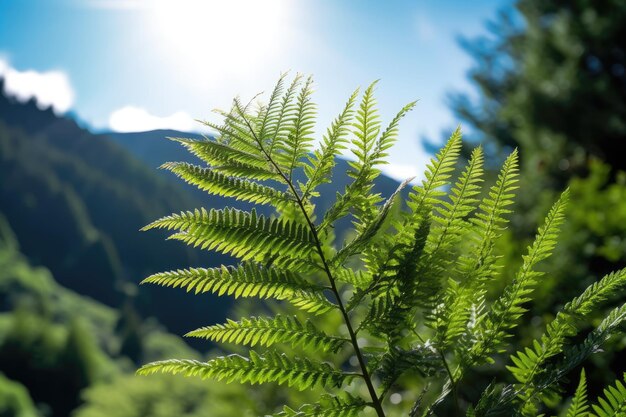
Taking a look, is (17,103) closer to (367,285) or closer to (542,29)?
(542,29)

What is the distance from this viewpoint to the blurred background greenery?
361cm

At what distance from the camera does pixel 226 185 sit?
915 millimetres

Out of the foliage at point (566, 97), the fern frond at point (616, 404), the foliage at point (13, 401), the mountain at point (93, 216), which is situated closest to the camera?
the fern frond at point (616, 404)

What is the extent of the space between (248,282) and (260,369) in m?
0.14

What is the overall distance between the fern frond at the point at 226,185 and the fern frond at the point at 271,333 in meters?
0.22

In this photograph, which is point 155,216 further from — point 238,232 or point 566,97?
point 238,232

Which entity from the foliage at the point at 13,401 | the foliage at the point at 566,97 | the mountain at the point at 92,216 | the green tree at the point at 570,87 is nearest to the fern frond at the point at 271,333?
the foliage at the point at 566,97

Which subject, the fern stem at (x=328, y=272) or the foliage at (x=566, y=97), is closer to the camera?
the fern stem at (x=328, y=272)

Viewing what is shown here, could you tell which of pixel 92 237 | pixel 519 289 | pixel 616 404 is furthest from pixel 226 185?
pixel 92 237

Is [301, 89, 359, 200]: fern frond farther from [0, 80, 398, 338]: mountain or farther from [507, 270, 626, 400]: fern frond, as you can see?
[0, 80, 398, 338]: mountain

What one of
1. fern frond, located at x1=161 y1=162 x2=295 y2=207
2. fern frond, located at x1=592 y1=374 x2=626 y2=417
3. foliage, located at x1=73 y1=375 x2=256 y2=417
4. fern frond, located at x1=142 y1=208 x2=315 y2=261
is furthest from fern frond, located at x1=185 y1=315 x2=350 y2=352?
foliage, located at x1=73 y1=375 x2=256 y2=417

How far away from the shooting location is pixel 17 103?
105500mm

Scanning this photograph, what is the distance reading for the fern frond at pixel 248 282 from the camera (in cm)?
82

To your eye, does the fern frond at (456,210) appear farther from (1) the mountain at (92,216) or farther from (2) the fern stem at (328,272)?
(1) the mountain at (92,216)
